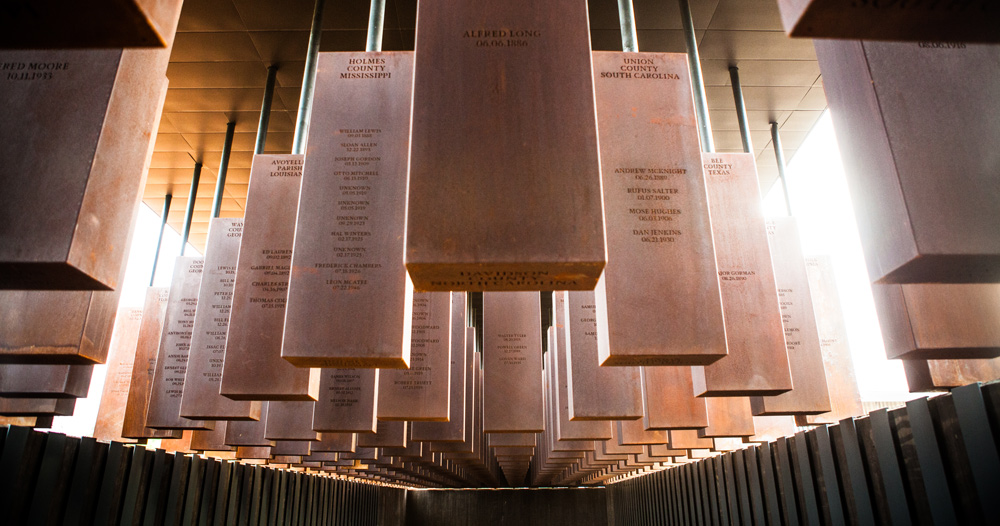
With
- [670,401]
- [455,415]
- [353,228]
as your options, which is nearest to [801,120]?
[670,401]

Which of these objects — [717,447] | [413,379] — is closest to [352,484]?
[717,447]

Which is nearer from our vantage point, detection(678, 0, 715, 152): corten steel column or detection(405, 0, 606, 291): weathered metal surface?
detection(405, 0, 606, 291): weathered metal surface

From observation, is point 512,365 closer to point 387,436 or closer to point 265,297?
point 387,436

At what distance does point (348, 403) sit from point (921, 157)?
371 cm

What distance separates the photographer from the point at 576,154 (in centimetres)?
194

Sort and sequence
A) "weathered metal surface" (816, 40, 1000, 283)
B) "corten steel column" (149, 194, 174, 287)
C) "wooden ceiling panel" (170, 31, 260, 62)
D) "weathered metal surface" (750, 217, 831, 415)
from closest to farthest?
"weathered metal surface" (816, 40, 1000, 283) → "weathered metal surface" (750, 217, 831, 415) → "wooden ceiling panel" (170, 31, 260, 62) → "corten steel column" (149, 194, 174, 287)

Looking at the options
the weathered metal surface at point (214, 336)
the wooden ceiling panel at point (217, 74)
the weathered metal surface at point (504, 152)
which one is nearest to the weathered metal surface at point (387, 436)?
the weathered metal surface at point (214, 336)

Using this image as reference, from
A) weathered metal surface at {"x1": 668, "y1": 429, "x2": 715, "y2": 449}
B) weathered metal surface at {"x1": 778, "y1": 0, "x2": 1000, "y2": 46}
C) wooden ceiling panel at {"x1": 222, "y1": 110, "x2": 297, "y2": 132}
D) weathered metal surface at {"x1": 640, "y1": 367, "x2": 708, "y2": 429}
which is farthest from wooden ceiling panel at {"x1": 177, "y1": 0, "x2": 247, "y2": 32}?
weathered metal surface at {"x1": 668, "y1": 429, "x2": 715, "y2": 449}

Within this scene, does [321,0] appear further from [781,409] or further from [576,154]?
[781,409]

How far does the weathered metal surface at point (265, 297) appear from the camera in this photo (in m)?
3.15

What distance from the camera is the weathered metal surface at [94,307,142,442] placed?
591cm

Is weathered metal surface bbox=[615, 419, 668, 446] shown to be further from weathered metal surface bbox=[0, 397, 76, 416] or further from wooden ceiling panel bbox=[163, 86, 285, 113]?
wooden ceiling panel bbox=[163, 86, 285, 113]

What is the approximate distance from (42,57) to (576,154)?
202cm

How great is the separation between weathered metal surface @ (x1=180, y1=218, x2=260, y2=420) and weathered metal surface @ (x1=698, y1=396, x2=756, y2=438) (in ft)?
12.3
